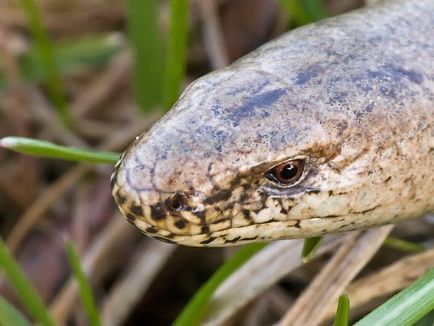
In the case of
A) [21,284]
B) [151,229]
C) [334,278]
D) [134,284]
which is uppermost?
[151,229]

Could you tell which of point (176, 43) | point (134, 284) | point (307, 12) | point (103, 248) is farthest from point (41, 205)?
point (307, 12)

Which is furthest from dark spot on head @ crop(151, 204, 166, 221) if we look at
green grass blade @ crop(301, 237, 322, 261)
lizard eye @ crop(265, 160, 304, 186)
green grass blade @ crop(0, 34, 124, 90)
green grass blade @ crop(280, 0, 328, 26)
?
green grass blade @ crop(0, 34, 124, 90)

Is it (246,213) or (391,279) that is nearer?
(246,213)

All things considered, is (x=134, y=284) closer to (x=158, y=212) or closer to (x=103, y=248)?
(x=103, y=248)

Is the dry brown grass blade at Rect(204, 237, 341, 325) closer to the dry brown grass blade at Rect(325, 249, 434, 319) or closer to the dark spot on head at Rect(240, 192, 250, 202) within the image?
the dry brown grass blade at Rect(325, 249, 434, 319)

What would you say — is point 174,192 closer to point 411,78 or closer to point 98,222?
point 411,78

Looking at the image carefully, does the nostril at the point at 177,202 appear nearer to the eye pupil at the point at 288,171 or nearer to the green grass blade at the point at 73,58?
the eye pupil at the point at 288,171

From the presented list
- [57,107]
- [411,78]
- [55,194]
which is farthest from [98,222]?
[411,78]
